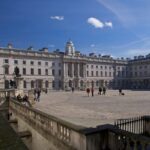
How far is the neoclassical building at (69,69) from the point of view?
70312mm

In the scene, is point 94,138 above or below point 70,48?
below

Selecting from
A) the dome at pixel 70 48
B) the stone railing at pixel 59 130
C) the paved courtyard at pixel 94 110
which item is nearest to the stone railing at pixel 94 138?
the stone railing at pixel 59 130

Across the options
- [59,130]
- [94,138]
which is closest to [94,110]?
[59,130]

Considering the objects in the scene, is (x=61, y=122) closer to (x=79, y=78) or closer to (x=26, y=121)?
(x=26, y=121)

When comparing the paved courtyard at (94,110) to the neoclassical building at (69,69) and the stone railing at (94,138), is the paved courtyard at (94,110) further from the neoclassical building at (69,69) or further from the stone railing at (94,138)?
the neoclassical building at (69,69)

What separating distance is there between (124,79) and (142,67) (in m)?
10.2

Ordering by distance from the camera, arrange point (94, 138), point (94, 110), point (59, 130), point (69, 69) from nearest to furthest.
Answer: point (94, 138) → point (59, 130) → point (94, 110) → point (69, 69)

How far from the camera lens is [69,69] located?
84.9m

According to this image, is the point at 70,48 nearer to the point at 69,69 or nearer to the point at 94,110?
the point at 69,69

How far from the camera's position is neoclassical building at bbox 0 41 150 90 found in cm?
7031

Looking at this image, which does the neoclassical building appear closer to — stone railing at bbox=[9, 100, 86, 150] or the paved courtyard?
the paved courtyard

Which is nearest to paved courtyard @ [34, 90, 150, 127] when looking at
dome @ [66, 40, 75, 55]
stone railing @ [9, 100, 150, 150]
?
stone railing @ [9, 100, 150, 150]

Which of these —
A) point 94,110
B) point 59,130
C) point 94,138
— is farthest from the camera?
point 94,110

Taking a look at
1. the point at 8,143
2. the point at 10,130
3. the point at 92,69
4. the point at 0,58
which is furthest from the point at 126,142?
the point at 92,69
